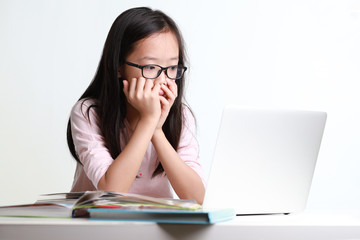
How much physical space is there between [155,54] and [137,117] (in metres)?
0.28

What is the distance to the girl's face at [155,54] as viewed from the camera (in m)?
1.57

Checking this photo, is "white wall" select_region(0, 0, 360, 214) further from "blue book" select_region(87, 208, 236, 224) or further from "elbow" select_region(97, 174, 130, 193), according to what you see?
"blue book" select_region(87, 208, 236, 224)

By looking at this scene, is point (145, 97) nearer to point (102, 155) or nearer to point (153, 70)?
point (153, 70)

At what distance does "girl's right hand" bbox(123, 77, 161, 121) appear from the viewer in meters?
1.51

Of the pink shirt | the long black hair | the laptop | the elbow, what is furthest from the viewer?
the long black hair

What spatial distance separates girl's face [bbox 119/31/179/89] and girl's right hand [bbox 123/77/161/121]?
0.14 ft

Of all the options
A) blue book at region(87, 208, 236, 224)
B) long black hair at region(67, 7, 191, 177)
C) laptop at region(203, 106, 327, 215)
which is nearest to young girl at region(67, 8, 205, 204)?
long black hair at region(67, 7, 191, 177)

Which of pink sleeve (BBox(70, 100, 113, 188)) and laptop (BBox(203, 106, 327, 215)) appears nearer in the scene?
laptop (BBox(203, 106, 327, 215))

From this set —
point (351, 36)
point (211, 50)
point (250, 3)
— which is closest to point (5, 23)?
point (211, 50)

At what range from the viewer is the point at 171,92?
1.59 m

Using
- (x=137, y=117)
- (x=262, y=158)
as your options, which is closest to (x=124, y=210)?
(x=262, y=158)

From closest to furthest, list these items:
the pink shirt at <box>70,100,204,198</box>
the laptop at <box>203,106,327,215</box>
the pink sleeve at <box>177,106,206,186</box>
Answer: the laptop at <box>203,106,327,215</box>
the pink shirt at <box>70,100,204,198</box>
the pink sleeve at <box>177,106,206,186</box>

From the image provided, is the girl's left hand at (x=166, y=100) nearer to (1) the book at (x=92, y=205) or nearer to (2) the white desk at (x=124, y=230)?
(1) the book at (x=92, y=205)

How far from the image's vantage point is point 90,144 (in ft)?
5.16
